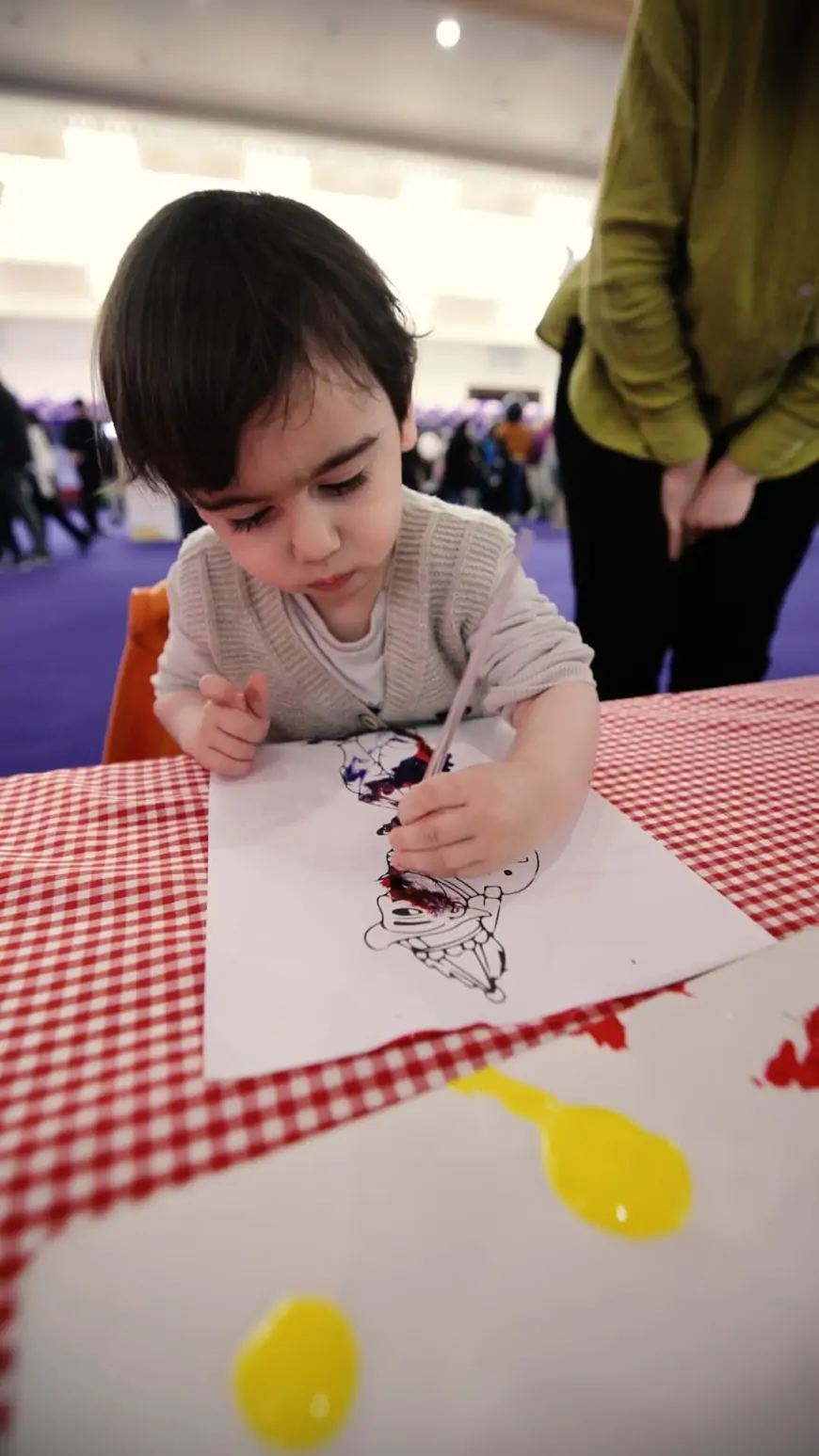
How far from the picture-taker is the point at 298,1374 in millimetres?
178

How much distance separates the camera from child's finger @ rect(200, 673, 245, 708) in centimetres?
47

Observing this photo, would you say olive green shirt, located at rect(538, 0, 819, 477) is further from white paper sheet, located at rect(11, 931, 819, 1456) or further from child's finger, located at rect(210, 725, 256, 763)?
white paper sheet, located at rect(11, 931, 819, 1456)

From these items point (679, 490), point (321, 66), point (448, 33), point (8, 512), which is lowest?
point (8, 512)

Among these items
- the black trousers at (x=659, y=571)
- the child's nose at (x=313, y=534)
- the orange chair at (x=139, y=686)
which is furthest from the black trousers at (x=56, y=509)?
the child's nose at (x=313, y=534)

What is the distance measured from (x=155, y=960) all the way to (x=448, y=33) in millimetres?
4172

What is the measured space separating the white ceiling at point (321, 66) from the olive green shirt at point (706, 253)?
338 centimetres

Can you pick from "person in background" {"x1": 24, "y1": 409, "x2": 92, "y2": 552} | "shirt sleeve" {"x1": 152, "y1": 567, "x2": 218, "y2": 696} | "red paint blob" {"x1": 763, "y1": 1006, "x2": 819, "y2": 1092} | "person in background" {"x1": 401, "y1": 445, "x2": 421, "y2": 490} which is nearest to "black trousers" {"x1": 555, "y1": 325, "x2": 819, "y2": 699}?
"person in background" {"x1": 401, "y1": 445, "x2": 421, "y2": 490}

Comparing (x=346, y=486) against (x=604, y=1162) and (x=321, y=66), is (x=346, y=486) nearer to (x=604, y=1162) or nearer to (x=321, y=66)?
(x=604, y=1162)

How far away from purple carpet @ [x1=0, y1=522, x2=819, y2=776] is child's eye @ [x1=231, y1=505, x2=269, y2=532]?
1.14 metres

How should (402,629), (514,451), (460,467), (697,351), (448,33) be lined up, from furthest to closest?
(514,451)
(460,467)
(448,33)
(697,351)
(402,629)

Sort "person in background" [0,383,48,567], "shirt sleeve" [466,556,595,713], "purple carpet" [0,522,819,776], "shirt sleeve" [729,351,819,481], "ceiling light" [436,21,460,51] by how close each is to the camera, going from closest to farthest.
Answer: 1. "shirt sleeve" [466,556,595,713]
2. "shirt sleeve" [729,351,819,481]
3. "purple carpet" [0,522,819,776]
4. "person in background" [0,383,48,567]
5. "ceiling light" [436,21,460,51]

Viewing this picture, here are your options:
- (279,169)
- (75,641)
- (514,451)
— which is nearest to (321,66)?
(279,169)

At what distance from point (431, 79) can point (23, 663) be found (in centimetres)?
331

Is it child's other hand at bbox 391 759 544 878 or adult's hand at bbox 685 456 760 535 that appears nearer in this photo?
child's other hand at bbox 391 759 544 878
